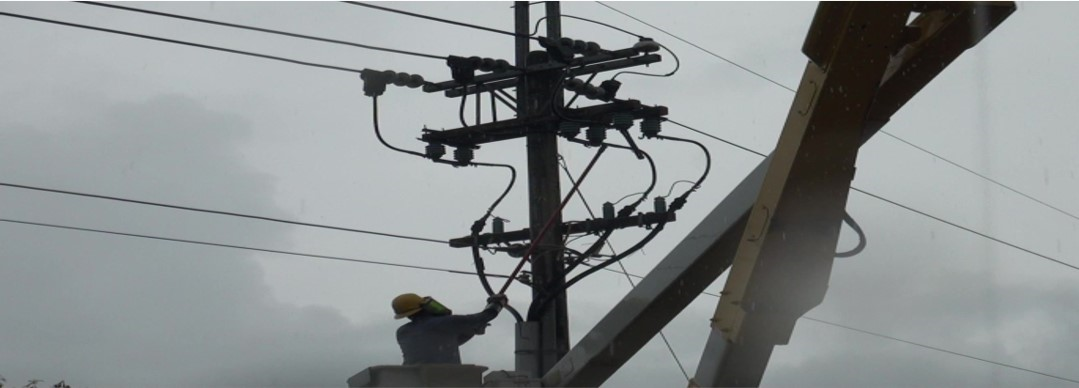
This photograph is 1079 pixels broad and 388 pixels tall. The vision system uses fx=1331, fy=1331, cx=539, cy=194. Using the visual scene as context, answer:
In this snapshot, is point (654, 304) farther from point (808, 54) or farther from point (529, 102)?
point (529, 102)

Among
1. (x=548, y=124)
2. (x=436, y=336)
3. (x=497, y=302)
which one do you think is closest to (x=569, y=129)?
(x=548, y=124)

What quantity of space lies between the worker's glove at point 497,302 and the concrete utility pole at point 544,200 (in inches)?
164

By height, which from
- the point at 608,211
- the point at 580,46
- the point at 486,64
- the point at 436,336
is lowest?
the point at 436,336

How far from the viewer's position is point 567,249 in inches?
525

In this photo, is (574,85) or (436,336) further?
(574,85)

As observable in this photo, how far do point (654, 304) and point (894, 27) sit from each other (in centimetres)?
262

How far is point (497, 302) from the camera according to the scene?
8.57 metres

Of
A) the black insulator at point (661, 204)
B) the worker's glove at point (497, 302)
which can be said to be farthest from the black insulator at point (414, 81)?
the worker's glove at point (497, 302)

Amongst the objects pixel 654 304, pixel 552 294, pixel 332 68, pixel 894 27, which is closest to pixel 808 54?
pixel 894 27

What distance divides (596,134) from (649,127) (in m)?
0.55

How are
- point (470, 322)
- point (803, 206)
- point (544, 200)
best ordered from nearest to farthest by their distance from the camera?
point (803, 206) < point (470, 322) < point (544, 200)

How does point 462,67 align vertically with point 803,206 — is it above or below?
above

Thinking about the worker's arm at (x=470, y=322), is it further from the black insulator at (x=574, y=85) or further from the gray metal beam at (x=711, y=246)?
the black insulator at (x=574, y=85)

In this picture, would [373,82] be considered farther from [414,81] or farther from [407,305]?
[407,305]
